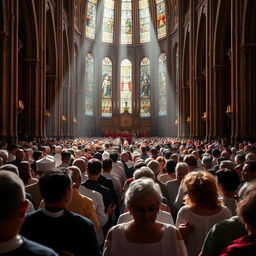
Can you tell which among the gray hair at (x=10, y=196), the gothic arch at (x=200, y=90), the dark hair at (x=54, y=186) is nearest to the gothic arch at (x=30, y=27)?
the gothic arch at (x=200, y=90)

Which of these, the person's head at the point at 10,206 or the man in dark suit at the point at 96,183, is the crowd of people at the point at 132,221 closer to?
the person's head at the point at 10,206

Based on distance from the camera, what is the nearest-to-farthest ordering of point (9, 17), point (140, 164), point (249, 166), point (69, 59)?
point (249, 166), point (140, 164), point (9, 17), point (69, 59)

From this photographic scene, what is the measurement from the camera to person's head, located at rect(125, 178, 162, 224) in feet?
10.4

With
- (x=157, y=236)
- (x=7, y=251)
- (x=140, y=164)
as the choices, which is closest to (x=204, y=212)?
(x=157, y=236)

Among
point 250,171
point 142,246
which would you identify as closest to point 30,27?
point 250,171

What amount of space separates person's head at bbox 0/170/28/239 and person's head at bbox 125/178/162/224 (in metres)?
1.15

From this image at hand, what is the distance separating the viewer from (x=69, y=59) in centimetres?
4081

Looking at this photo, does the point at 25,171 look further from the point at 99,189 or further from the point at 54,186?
the point at 54,186

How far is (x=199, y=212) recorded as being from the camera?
4090 mm

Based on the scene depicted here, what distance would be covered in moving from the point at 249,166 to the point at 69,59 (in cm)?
3591

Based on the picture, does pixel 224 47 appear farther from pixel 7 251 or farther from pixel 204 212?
pixel 7 251

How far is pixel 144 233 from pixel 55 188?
2.81ft

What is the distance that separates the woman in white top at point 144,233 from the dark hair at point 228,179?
1.63 metres

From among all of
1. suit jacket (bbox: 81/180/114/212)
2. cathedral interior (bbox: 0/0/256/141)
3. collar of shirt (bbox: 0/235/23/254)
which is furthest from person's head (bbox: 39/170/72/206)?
cathedral interior (bbox: 0/0/256/141)
